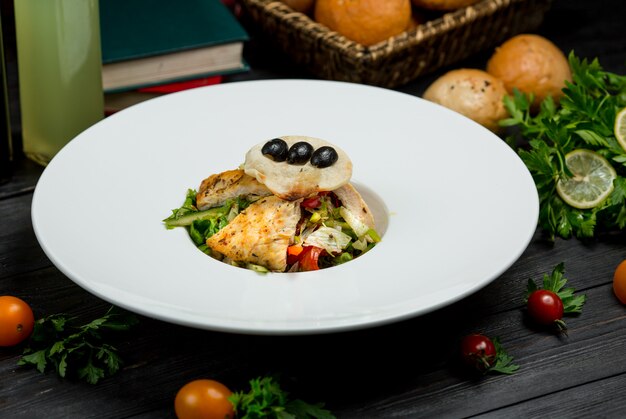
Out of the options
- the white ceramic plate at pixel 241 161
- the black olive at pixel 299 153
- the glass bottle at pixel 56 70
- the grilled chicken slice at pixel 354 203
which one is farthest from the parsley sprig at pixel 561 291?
the glass bottle at pixel 56 70

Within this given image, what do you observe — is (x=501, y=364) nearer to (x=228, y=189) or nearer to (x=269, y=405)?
(x=269, y=405)

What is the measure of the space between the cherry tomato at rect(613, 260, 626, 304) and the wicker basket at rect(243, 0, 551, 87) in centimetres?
135

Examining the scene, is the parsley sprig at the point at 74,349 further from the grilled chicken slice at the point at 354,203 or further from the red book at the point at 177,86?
the red book at the point at 177,86

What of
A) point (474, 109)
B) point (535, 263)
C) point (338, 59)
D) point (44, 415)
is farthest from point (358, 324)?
point (338, 59)

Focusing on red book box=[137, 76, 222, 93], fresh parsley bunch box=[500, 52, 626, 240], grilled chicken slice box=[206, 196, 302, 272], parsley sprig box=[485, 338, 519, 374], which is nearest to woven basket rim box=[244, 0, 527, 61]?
red book box=[137, 76, 222, 93]

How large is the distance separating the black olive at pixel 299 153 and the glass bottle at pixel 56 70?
1.06 metres

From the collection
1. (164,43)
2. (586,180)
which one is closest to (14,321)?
(164,43)

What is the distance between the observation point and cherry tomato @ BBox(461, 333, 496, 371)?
2166mm

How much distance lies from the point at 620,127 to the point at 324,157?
109 centimetres

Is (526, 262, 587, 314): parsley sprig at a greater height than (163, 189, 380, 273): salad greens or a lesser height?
lesser

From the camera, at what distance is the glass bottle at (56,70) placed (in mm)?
2953

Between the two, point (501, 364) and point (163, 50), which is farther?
point (163, 50)

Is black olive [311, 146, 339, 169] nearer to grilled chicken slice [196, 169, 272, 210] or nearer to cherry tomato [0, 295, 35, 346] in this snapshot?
grilled chicken slice [196, 169, 272, 210]

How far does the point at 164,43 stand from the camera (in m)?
3.52
